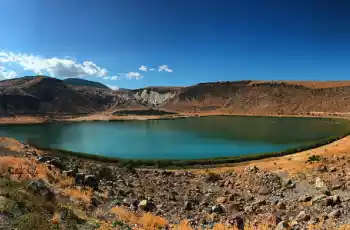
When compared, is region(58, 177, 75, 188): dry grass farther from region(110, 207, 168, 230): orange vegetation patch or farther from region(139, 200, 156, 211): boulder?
region(110, 207, 168, 230): orange vegetation patch

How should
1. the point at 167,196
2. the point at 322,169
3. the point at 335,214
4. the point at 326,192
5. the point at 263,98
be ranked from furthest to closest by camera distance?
the point at 263,98 → the point at 322,169 → the point at 167,196 → the point at 326,192 → the point at 335,214

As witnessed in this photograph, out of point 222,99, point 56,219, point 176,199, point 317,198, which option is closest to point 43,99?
point 222,99

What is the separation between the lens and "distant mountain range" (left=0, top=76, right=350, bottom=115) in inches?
5605

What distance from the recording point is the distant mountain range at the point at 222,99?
142375 mm

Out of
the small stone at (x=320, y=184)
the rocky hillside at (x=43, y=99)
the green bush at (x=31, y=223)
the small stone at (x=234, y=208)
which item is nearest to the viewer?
the green bush at (x=31, y=223)

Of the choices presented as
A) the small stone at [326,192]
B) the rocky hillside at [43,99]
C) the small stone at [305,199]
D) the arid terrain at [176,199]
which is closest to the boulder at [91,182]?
the arid terrain at [176,199]

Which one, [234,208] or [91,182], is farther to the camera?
[91,182]

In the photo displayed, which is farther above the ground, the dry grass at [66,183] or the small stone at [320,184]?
the dry grass at [66,183]

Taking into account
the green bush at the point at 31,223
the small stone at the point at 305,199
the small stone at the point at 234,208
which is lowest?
the small stone at the point at 234,208

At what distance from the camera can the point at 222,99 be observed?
588 feet

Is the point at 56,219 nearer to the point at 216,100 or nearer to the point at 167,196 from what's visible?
the point at 167,196

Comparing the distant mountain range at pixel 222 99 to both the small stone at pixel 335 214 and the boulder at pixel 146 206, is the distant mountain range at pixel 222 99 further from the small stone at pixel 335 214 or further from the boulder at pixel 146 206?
the boulder at pixel 146 206

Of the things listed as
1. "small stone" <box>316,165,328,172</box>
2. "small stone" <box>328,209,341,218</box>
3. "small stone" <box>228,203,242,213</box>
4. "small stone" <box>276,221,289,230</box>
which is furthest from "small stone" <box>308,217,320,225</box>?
"small stone" <box>316,165,328,172</box>

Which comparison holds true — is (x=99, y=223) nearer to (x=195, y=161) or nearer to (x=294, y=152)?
(x=195, y=161)
